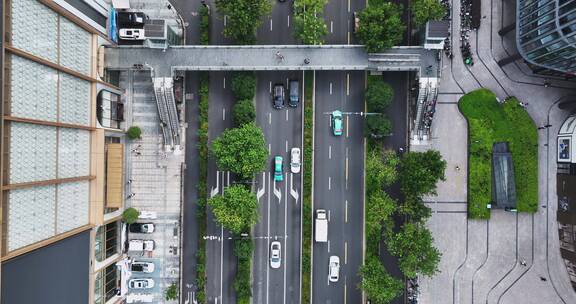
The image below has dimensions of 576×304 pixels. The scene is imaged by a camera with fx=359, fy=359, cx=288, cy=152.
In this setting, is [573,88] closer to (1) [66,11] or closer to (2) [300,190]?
(2) [300,190]

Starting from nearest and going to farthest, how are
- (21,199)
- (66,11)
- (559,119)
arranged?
(21,199)
(66,11)
(559,119)

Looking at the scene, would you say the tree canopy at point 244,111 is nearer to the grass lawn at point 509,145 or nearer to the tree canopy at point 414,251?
the tree canopy at point 414,251

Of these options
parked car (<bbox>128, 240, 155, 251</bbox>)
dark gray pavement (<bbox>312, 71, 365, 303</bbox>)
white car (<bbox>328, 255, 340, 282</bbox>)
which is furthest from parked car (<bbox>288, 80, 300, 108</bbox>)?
parked car (<bbox>128, 240, 155, 251</bbox>)

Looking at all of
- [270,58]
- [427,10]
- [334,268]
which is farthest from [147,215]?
[427,10]

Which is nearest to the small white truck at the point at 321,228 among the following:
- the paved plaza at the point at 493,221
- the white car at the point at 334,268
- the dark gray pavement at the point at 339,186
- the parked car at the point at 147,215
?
the dark gray pavement at the point at 339,186

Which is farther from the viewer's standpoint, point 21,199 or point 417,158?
point 417,158

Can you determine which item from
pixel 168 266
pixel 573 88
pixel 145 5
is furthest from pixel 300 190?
pixel 573 88
